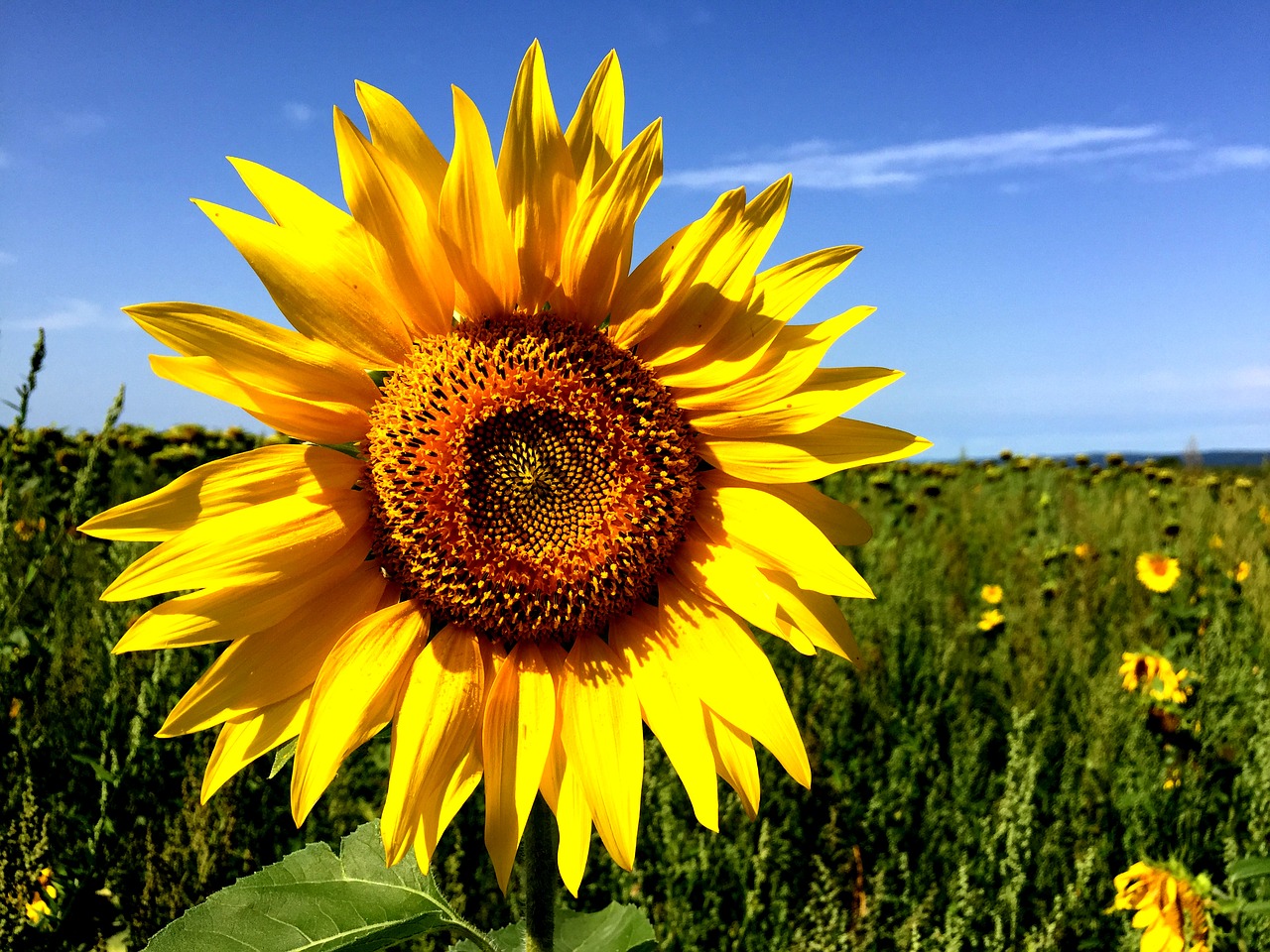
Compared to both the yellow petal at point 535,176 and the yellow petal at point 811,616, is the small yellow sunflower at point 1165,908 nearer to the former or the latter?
the yellow petal at point 811,616

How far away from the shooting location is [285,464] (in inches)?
52.7

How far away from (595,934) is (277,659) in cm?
81

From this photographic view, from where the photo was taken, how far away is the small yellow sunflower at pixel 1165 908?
2.37 meters

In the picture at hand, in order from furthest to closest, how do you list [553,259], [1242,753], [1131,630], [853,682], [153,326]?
[1131,630] < [853,682] < [1242,753] < [553,259] < [153,326]

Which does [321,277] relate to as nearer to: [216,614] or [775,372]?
[216,614]

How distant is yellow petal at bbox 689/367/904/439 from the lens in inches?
55.2

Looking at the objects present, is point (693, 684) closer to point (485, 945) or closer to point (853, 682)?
point (485, 945)

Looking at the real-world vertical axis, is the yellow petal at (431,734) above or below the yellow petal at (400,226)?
below

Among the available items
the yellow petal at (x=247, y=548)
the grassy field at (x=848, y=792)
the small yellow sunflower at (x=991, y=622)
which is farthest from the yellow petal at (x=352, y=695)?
the small yellow sunflower at (x=991, y=622)

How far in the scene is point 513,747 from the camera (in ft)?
4.56

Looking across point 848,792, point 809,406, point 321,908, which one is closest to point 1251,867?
point 848,792

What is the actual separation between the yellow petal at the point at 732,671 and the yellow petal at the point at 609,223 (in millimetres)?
558

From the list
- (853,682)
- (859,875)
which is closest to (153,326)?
(859,875)

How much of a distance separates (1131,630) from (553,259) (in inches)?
178
